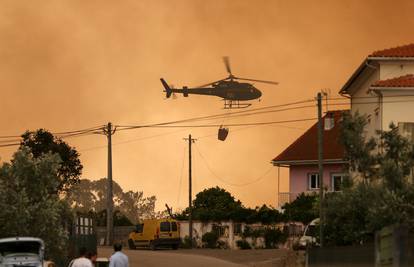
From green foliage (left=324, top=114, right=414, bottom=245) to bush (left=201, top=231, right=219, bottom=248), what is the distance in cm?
3660

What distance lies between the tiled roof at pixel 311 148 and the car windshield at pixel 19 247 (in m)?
46.8

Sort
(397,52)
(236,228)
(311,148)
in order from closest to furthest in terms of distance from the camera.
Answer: (397,52) → (236,228) → (311,148)

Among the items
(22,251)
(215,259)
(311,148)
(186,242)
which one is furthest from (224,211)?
(22,251)

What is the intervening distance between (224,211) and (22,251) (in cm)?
4515

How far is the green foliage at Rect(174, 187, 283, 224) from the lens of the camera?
78500 millimetres

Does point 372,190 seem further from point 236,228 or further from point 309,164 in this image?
point 309,164

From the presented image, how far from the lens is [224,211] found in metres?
82.4

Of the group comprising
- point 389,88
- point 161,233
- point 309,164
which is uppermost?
point 389,88

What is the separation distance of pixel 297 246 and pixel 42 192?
69.7ft

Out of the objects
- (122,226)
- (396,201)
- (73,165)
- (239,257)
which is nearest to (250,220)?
(239,257)

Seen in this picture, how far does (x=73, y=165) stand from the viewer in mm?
105875

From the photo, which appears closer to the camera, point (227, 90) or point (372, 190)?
point (372, 190)

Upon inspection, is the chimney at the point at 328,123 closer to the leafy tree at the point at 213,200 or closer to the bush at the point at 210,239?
the leafy tree at the point at 213,200

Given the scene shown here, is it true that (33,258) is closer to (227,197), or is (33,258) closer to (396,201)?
(396,201)
